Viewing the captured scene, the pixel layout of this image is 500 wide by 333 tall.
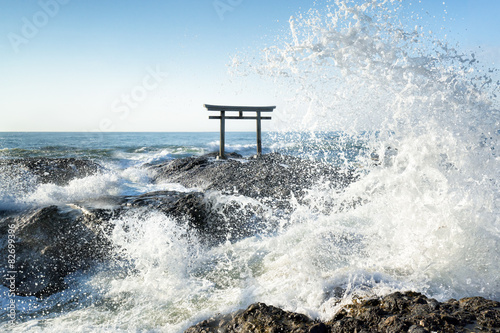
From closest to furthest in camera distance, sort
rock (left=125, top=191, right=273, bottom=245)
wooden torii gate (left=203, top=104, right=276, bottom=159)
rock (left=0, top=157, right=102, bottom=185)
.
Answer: rock (left=125, top=191, right=273, bottom=245), rock (left=0, top=157, right=102, bottom=185), wooden torii gate (left=203, top=104, right=276, bottom=159)

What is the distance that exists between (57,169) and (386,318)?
10759mm

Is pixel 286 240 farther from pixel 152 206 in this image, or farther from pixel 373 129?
pixel 152 206

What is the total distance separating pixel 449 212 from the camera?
365 cm

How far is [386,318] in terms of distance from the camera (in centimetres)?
229

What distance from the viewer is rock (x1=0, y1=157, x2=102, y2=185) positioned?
29.5ft

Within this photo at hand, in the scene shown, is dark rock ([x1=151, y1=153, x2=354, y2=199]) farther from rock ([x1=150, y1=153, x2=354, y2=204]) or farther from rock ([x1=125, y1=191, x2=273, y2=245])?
rock ([x1=125, y1=191, x2=273, y2=245])

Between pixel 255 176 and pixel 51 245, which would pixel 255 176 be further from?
pixel 51 245

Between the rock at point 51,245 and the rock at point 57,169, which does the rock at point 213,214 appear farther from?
the rock at point 57,169

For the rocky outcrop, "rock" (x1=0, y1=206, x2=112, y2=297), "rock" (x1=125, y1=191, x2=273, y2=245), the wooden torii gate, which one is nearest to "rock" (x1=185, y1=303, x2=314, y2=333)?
the rocky outcrop

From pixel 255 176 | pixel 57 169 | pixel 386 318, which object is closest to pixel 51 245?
pixel 386 318

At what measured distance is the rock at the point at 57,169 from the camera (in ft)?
29.5

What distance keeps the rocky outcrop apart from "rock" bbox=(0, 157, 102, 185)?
8.40 meters

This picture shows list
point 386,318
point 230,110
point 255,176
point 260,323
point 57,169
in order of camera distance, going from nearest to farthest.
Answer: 1. point 386,318
2. point 260,323
3. point 255,176
4. point 57,169
5. point 230,110

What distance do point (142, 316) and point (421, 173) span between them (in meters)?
4.08
